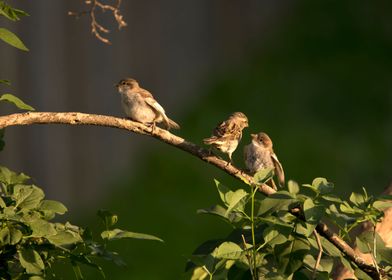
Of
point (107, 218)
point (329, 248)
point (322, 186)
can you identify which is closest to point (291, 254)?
point (329, 248)

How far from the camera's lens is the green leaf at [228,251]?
2.46m

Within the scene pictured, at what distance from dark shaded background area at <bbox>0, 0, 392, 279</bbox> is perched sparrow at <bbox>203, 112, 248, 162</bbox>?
10.3 feet

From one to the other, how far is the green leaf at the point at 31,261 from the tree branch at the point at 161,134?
0.57 m

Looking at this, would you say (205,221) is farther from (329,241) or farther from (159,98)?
(329,241)

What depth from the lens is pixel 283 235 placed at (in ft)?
8.35

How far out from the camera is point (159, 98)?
32.7ft

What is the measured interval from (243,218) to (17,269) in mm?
721

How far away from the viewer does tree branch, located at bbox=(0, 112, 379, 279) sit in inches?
114

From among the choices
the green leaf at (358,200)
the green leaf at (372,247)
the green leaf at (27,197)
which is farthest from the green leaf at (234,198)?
the green leaf at (27,197)

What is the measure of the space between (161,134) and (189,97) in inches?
287

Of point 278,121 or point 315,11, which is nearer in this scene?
point 278,121

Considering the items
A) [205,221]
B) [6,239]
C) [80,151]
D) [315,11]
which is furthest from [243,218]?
[315,11]

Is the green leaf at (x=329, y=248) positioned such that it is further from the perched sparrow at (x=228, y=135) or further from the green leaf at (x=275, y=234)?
the perched sparrow at (x=228, y=135)

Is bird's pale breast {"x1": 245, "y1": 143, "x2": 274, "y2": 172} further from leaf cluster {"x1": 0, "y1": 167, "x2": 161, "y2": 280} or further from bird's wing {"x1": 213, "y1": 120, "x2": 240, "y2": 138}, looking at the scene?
leaf cluster {"x1": 0, "y1": 167, "x2": 161, "y2": 280}
